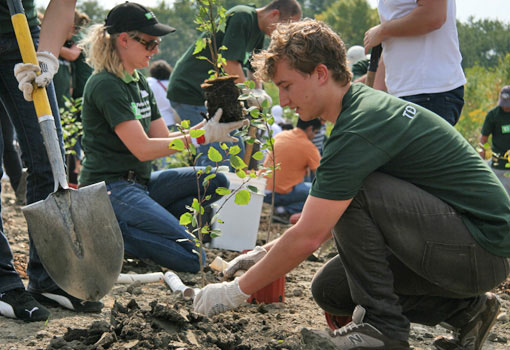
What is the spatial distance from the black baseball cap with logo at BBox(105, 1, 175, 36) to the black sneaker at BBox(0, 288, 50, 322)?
1574 millimetres

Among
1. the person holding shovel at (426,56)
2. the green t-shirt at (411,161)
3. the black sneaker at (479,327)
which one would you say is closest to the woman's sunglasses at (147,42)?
the person holding shovel at (426,56)

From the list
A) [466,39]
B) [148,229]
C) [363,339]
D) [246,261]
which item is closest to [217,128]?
[148,229]

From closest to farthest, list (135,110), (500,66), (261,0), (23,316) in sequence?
(23,316)
(135,110)
(500,66)
(261,0)

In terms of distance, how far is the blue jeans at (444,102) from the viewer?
110 inches

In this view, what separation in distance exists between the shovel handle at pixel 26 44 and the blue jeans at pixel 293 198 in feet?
13.4

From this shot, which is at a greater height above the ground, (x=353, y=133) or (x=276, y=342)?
(x=353, y=133)

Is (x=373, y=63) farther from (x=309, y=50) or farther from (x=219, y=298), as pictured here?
(x=219, y=298)

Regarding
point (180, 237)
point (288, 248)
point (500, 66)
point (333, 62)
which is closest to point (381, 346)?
point (288, 248)

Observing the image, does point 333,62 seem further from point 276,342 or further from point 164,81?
point 164,81

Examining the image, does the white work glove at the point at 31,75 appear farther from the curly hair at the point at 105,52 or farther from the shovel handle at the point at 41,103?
the curly hair at the point at 105,52

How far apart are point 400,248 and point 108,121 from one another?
1.85m

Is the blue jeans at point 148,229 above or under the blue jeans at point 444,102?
under

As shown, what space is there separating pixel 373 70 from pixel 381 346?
1865 mm

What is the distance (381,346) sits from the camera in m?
2.03
